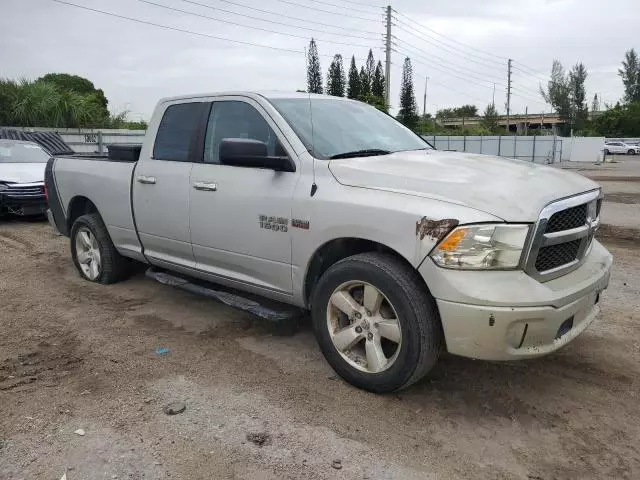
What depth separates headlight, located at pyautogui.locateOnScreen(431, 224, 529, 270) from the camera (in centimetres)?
293

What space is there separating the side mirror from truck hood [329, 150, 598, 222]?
366 millimetres

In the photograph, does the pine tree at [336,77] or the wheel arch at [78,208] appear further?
the pine tree at [336,77]

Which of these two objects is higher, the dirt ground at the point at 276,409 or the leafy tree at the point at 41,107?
the leafy tree at the point at 41,107

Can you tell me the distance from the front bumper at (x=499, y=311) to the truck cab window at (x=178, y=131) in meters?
2.47

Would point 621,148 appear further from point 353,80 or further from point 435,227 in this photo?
point 435,227

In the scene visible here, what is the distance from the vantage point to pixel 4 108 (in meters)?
22.1

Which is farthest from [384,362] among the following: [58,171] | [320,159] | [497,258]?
[58,171]

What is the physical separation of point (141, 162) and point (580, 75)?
94350 mm

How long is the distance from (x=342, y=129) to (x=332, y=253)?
3.41 ft

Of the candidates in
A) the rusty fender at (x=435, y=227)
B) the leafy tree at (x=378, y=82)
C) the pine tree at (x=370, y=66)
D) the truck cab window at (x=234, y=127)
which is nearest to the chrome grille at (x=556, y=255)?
the rusty fender at (x=435, y=227)

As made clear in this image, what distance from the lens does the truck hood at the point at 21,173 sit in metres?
10.3

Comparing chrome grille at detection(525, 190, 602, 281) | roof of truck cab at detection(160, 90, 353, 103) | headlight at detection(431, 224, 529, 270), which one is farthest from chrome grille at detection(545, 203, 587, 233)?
roof of truck cab at detection(160, 90, 353, 103)

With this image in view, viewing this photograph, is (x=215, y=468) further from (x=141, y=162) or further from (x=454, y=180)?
(x=141, y=162)

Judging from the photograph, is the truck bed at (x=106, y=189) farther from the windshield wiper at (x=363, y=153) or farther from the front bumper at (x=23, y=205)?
the front bumper at (x=23, y=205)
